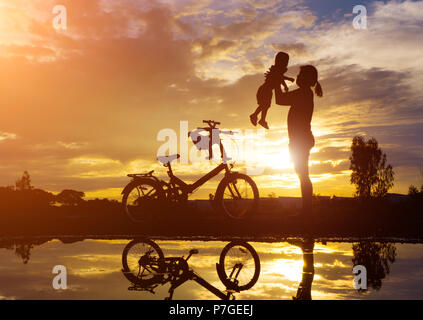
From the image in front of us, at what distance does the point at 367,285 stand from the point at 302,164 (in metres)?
4.38

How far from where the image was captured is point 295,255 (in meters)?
7.09

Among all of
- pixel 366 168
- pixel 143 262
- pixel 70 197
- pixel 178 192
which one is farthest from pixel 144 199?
pixel 366 168

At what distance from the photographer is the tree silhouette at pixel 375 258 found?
5562 millimetres

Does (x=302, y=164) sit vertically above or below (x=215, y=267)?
above

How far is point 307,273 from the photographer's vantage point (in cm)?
570

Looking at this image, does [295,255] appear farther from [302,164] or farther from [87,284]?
[87,284]

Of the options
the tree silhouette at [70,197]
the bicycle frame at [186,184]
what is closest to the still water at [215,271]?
the bicycle frame at [186,184]

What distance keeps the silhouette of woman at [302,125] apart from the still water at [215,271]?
1150 millimetres

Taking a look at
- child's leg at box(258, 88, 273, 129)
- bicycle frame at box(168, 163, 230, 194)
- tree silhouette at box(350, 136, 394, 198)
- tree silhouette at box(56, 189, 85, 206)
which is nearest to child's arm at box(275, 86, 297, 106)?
child's leg at box(258, 88, 273, 129)

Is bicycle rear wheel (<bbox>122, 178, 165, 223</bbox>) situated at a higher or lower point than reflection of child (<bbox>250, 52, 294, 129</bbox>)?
lower

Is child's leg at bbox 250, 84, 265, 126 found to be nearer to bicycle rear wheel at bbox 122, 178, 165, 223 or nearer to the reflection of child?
the reflection of child

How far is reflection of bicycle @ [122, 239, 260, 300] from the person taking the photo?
519cm

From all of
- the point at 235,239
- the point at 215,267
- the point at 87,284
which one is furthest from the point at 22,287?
the point at 235,239

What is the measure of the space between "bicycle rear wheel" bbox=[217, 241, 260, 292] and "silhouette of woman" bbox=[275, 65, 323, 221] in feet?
6.60
